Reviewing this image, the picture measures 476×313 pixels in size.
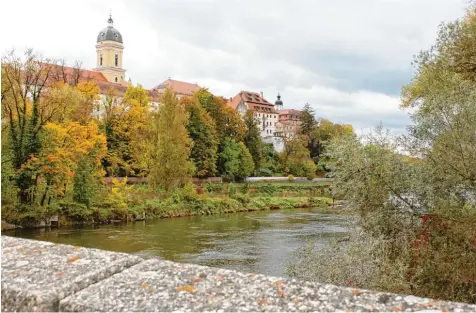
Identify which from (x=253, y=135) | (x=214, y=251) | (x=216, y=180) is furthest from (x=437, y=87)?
(x=253, y=135)

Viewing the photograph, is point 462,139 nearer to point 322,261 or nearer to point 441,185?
point 441,185

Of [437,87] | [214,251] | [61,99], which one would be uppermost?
[61,99]

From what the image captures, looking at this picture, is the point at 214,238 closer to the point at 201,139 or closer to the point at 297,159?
the point at 201,139

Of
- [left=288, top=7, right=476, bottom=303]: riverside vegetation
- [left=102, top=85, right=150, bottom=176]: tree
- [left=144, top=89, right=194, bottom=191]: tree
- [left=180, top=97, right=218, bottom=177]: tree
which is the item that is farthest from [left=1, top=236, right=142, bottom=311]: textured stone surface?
[left=180, top=97, right=218, bottom=177]: tree

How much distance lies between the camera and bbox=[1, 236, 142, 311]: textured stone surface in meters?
2.48

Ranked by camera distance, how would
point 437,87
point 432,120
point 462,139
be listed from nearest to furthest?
point 462,139 < point 432,120 < point 437,87

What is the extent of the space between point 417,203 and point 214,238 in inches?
516

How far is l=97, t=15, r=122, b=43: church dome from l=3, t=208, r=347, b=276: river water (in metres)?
69.9

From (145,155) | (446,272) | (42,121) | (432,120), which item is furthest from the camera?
(145,155)

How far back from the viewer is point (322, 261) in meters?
10.4

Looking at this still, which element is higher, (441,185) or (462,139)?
(462,139)

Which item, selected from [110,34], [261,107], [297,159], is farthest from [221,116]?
[110,34]

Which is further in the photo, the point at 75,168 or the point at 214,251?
the point at 75,168

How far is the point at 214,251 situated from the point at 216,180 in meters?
33.7
